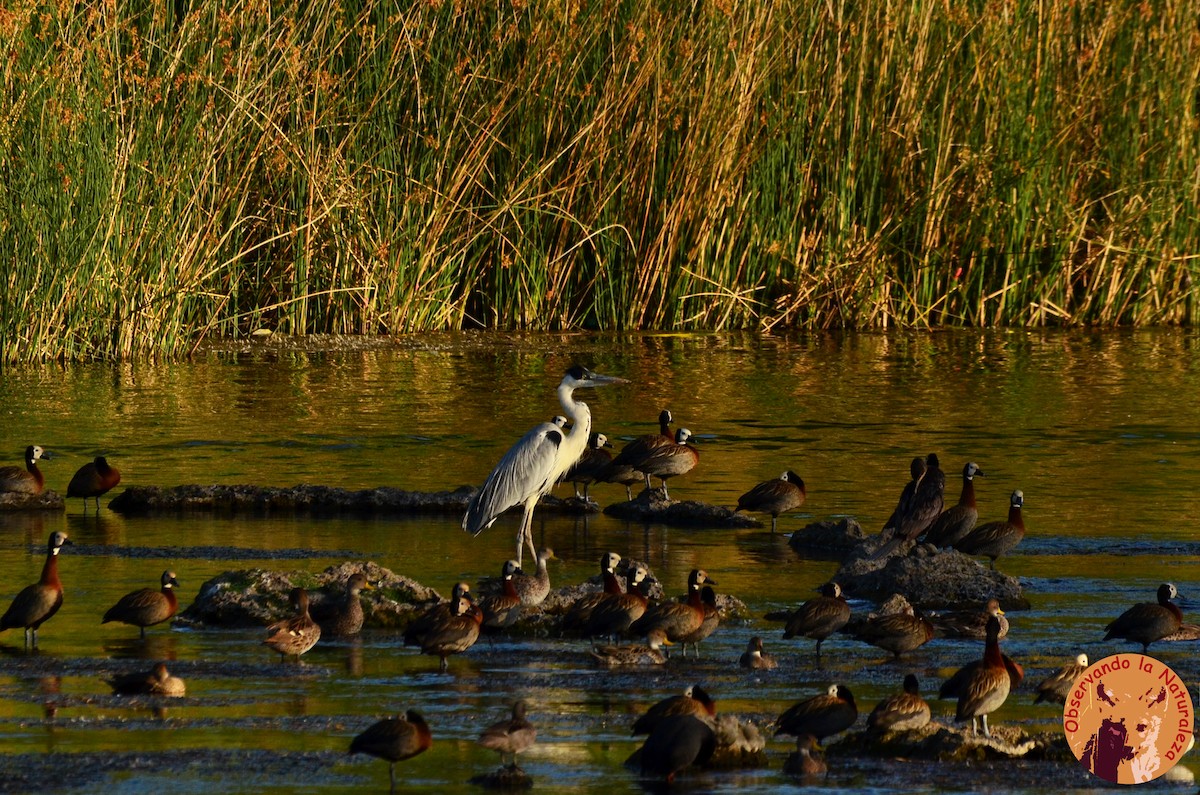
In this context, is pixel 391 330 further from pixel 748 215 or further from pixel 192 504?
pixel 192 504

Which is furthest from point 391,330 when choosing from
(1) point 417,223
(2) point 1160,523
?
(2) point 1160,523

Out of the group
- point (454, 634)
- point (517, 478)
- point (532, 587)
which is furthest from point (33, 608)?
point (517, 478)

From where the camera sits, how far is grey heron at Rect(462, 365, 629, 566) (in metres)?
12.4

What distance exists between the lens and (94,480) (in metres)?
13.8

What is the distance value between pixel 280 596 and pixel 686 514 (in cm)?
405

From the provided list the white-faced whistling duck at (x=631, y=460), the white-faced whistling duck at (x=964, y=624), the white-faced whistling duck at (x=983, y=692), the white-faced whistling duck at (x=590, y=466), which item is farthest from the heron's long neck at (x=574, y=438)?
the white-faced whistling duck at (x=983, y=692)

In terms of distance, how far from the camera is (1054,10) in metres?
24.1

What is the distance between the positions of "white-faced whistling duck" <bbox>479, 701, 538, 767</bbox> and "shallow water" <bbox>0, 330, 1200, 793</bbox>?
108 millimetres

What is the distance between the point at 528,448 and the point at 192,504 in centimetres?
251

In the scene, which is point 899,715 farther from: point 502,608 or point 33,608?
point 33,608

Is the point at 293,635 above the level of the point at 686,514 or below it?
above

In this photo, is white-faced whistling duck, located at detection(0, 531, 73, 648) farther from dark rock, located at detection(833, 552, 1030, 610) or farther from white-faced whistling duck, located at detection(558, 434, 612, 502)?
white-faced whistling duck, located at detection(558, 434, 612, 502)

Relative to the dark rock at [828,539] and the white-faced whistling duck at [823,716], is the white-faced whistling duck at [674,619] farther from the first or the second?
the dark rock at [828,539]

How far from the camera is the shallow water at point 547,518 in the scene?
25.9ft
